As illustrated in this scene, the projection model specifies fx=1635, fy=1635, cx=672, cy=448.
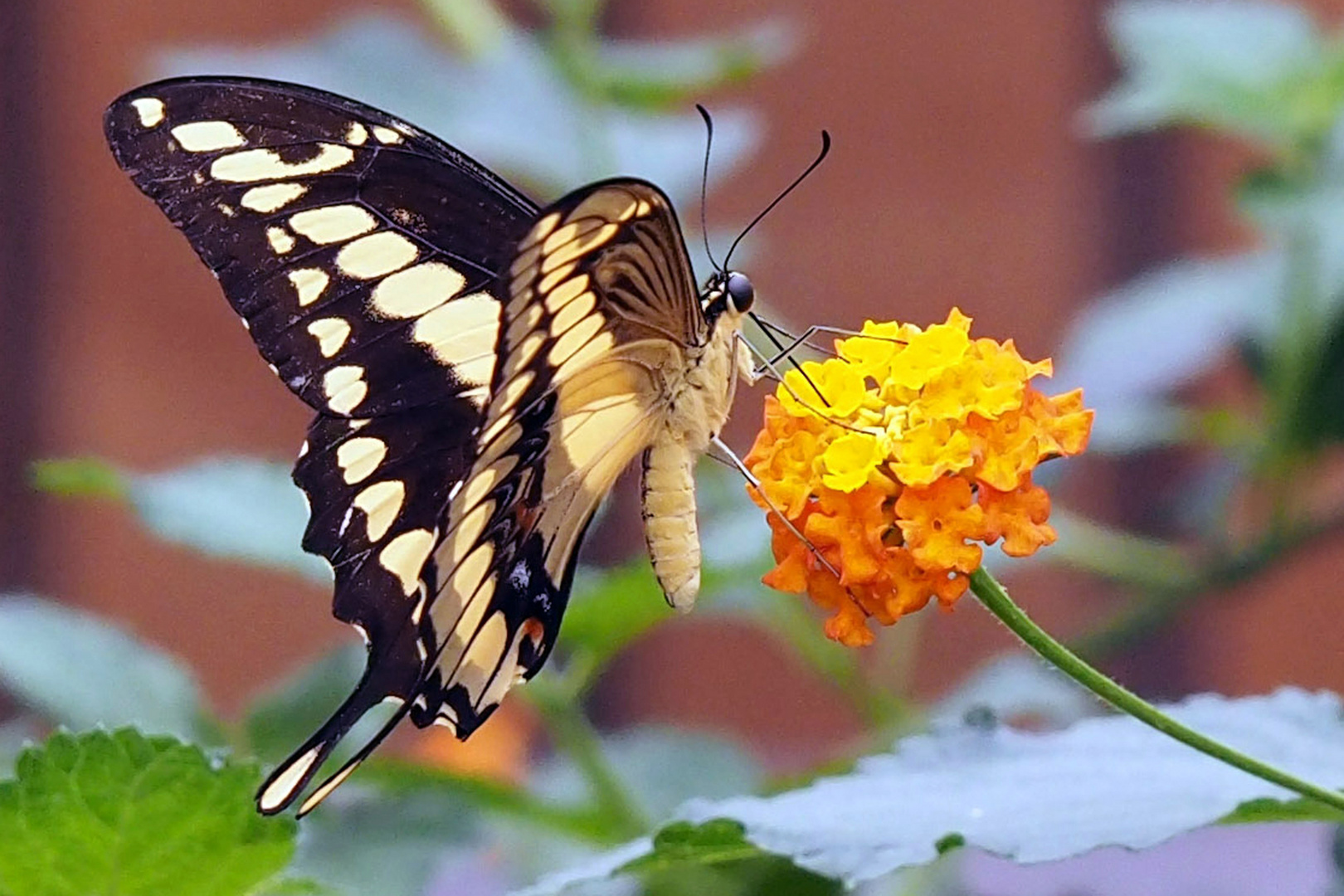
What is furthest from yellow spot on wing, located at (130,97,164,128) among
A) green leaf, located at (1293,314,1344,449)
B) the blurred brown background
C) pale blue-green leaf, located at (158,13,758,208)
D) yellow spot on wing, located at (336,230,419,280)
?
the blurred brown background

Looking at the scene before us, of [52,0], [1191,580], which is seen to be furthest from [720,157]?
[52,0]

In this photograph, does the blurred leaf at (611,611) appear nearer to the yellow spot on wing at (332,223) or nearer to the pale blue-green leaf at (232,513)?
the pale blue-green leaf at (232,513)

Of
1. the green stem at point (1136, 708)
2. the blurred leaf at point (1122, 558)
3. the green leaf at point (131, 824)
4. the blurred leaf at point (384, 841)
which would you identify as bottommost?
the green leaf at point (131, 824)

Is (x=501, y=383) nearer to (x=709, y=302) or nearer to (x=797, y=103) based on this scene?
(x=709, y=302)

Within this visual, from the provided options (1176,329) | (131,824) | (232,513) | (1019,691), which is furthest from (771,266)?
(131,824)

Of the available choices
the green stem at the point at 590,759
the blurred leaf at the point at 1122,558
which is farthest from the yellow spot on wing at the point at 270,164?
the blurred leaf at the point at 1122,558

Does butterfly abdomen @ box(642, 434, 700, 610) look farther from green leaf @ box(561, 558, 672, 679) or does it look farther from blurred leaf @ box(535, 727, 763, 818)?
blurred leaf @ box(535, 727, 763, 818)
